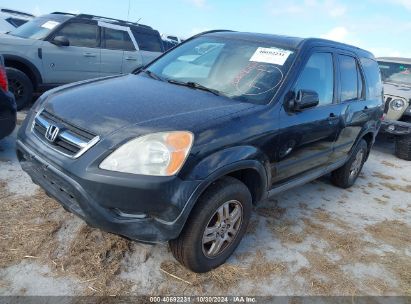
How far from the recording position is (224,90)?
324cm

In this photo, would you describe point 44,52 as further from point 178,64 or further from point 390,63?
point 390,63

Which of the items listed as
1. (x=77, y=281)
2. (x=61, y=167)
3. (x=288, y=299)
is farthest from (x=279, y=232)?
(x=61, y=167)

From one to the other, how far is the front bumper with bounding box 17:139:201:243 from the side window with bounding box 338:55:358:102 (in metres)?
2.58

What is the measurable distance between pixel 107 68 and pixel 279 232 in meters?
5.31

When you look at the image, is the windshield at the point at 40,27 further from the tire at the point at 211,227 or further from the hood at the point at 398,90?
the hood at the point at 398,90

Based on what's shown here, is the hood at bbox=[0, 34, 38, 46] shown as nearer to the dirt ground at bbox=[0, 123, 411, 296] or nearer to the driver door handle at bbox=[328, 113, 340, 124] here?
the dirt ground at bbox=[0, 123, 411, 296]

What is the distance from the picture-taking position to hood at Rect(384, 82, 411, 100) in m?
7.76

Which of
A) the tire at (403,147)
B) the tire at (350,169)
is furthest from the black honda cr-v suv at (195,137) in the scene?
the tire at (403,147)

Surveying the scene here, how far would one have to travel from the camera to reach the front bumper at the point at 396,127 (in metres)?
7.25

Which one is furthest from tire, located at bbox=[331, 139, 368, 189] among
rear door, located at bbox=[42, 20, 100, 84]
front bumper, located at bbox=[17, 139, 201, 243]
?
rear door, located at bbox=[42, 20, 100, 84]

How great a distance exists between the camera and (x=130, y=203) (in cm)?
232

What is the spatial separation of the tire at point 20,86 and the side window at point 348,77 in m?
5.09

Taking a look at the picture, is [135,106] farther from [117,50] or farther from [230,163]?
[117,50]

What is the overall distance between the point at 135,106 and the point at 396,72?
8177mm
